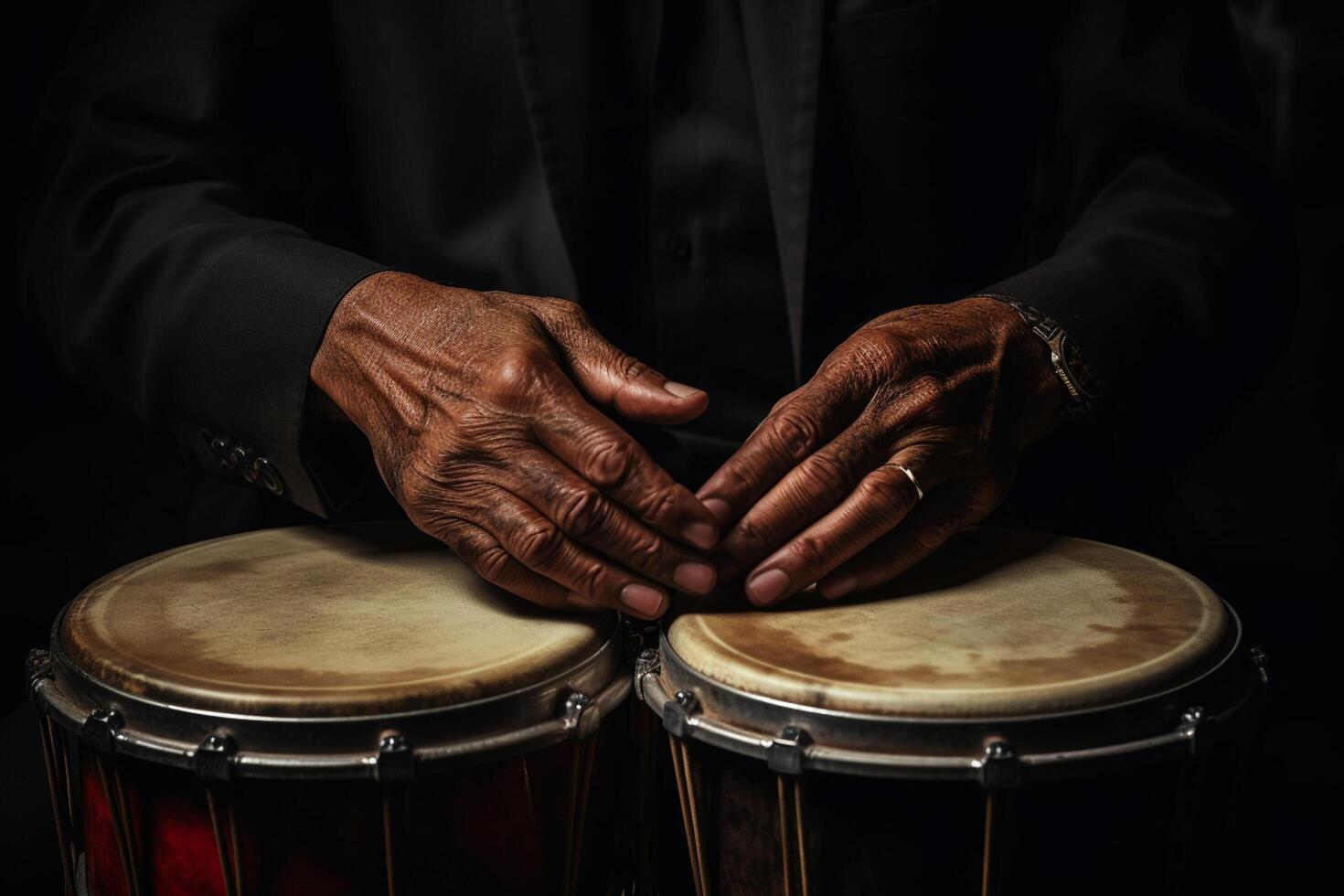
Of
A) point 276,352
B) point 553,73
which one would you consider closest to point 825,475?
point 276,352

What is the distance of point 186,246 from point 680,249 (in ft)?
2.13

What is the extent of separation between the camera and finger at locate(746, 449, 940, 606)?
3.59ft

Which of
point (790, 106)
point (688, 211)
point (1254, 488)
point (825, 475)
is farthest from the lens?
point (1254, 488)

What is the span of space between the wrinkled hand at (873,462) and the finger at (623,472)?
0.04 metres

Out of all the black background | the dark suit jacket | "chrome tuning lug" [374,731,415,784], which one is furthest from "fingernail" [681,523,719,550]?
the black background

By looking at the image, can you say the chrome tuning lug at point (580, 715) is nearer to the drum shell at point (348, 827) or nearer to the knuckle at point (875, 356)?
the drum shell at point (348, 827)

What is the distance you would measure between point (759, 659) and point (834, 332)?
31.6 inches

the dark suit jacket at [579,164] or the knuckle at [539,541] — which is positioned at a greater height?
the dark suit jacket at [579,164]

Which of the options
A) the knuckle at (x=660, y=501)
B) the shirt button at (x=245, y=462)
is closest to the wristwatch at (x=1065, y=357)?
the knuckle at (x=660, y=501)

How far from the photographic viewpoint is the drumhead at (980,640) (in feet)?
3.00

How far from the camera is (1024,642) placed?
1010 millimetres

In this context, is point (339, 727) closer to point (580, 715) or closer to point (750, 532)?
point (580, 715)

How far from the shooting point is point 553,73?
5.07 feet

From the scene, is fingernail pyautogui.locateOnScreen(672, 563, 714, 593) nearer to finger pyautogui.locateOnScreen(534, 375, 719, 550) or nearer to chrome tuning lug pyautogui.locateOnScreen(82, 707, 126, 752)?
finger pyautogui.locateOnScreen(534, 375, 719, 550)
